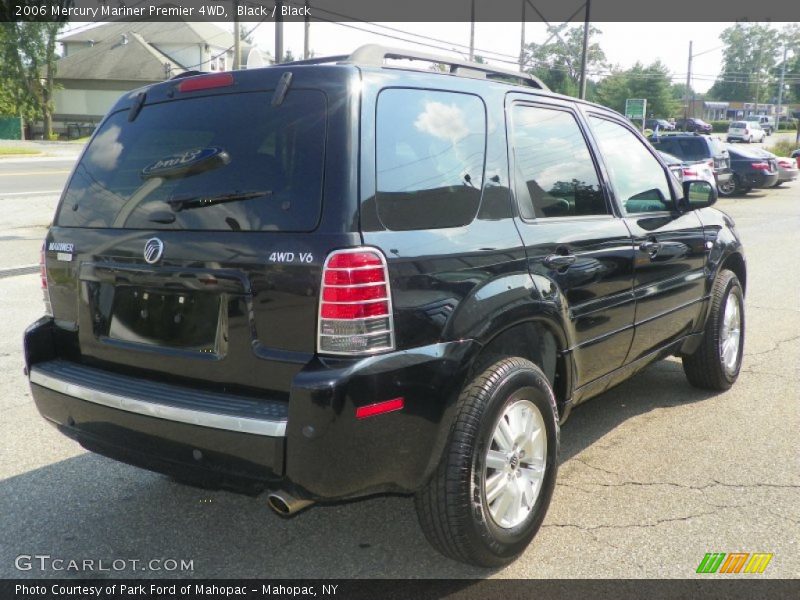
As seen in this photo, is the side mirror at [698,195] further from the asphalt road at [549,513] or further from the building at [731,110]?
the building at [731,110]

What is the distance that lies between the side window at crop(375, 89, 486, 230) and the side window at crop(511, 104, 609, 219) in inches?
11.5

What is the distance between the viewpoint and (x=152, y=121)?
3.20 meters

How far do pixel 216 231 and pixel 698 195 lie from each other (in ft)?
10.4

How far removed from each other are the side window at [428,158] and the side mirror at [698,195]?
80.7 inches

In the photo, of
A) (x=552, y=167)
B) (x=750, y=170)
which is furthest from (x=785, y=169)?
(x=552, y=167)

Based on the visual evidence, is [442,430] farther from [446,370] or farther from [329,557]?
[329,557]

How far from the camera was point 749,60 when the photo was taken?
12369 cm

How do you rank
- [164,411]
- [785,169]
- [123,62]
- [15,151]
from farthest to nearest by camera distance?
[123,62], [15,151], [785,169], [164,411]

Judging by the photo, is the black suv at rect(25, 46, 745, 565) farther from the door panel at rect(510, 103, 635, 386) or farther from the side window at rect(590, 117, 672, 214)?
the side window at rect(590, 117, 672, 214)

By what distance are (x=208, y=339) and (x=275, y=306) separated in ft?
1.06

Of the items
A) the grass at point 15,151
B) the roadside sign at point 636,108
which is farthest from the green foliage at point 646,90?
the grass at point 15,151

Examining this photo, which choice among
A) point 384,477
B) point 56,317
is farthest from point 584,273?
point 56,317

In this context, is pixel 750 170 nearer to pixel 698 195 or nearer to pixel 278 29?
pixel 278 29

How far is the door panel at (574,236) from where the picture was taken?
134 inches
